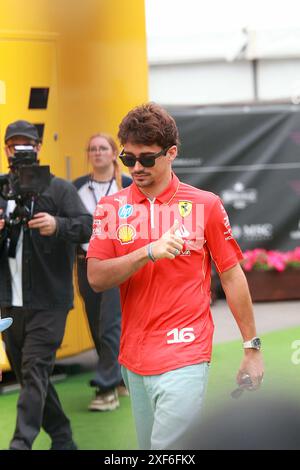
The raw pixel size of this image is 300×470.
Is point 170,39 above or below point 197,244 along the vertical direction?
above

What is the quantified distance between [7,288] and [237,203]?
6175 millimetres

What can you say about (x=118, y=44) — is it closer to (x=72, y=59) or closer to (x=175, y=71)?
(x=72, y=59)

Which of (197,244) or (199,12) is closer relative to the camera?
(197,244)

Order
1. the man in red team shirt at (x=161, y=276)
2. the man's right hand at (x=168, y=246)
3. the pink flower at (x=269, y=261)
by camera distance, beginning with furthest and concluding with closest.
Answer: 1. the pink flower at (x=269, y=261)
2. the man in red team shirt at (x=161, y=276)
3. the man's right hand at (x=168, y=246)

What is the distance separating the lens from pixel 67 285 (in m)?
4.30

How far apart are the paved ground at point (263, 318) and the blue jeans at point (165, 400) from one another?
4048 millimetres

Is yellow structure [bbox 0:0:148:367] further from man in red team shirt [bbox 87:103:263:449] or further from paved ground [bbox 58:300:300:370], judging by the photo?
paved ground [bbox 58:300:300:370]

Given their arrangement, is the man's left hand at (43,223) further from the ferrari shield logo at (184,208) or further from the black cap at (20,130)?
the ferrari shield logo at (184,208)

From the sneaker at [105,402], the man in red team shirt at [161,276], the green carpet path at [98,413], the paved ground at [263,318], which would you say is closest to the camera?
the man in red team shirt at [161,276]

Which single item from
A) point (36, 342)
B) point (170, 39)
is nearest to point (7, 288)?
point (36, 342)

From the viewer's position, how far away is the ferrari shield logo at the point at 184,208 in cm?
300

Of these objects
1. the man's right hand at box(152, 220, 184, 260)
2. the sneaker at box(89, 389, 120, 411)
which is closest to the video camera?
the man's right hand at box(152, 220, 184, 260)

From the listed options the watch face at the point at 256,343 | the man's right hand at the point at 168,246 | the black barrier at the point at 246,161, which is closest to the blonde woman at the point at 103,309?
the watch face at the point at 256,343

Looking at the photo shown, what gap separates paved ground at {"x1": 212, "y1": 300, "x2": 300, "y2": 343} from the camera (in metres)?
7.59
